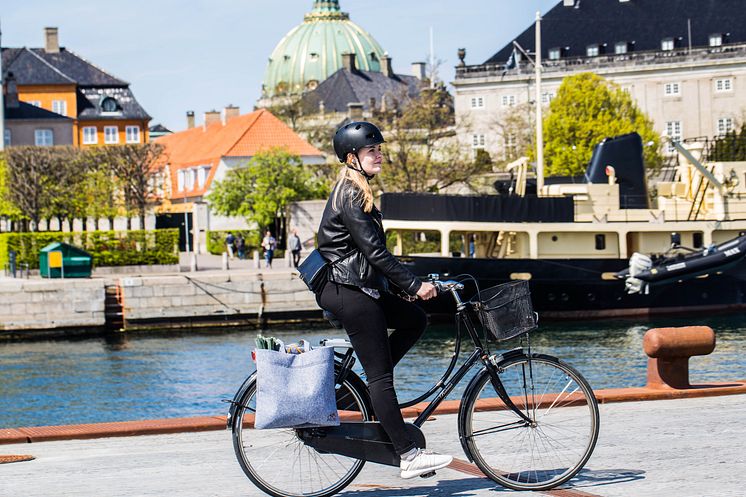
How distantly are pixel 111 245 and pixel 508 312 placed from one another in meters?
42.6

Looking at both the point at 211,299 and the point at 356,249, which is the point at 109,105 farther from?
the point at 356,249

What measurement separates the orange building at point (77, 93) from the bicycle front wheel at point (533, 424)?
312 ft

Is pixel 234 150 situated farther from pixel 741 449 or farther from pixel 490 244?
pixel 741 449

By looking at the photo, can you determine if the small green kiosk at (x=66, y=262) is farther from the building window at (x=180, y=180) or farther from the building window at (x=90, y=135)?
the building window at (x=90, y=135)

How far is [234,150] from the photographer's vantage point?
8131 centimetres

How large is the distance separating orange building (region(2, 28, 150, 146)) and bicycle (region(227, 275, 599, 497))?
95240 millimetres

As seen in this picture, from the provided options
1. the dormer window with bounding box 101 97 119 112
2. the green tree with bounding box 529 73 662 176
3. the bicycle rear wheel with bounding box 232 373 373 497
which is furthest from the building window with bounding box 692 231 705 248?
the dormer window with bounding box 101 97 119 112

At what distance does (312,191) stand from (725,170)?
31583mm

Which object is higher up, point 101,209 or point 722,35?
point 722,35

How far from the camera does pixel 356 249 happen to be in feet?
23.6

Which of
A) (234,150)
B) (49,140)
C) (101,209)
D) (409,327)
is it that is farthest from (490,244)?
(49,140)

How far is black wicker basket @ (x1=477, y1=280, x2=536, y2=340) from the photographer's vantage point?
7.20 metres

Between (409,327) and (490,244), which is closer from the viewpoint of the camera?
(409,327)

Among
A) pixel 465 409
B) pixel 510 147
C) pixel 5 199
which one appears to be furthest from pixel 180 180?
pixel 465 409
